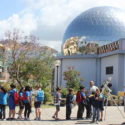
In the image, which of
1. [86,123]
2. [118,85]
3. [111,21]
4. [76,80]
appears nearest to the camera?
[86,123]

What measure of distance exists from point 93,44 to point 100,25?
135 inches

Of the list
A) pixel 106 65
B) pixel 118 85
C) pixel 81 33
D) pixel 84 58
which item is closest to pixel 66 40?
pixel 81 33

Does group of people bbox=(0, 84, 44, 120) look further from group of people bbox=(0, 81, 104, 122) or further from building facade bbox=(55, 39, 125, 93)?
building facade bbox=(55, 39, 125, 93)

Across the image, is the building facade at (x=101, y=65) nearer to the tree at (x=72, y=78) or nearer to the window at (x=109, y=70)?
the window at (x=109, y=70)

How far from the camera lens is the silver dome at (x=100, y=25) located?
50.7 metres

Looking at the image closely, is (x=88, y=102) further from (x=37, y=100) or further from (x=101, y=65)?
(x=101, y=65)

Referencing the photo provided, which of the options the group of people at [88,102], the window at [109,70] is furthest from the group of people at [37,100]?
the window at [109,70]

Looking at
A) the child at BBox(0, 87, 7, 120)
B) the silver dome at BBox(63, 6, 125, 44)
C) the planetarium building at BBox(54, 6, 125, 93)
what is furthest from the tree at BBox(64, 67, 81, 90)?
the child at BBox(0, 87, 7, 120)

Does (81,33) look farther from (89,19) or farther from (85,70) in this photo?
(85,70)

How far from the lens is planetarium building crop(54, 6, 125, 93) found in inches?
1816

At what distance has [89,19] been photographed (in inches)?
2079

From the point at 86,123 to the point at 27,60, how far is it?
22312 millimetres

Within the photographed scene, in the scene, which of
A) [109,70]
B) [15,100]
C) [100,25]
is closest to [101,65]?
[109,70]

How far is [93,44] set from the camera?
49656 millimetres
